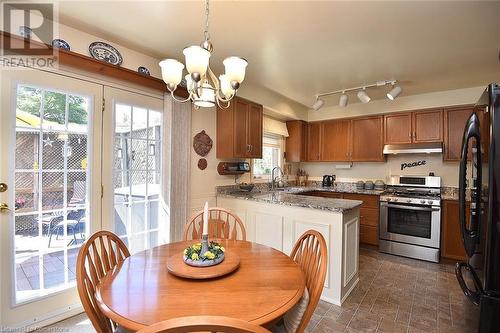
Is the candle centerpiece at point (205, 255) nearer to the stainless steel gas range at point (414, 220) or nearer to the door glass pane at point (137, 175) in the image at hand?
the door glass pane at point (137, 175)

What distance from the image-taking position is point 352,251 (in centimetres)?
249

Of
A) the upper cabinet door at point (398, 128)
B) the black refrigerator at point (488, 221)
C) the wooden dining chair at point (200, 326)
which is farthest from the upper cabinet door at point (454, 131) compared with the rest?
the wooden dining chair at point (200, 326)

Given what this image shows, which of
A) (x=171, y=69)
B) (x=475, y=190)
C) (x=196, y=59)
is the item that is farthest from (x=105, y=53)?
(x=475, y=190)

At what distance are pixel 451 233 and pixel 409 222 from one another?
1.59ft

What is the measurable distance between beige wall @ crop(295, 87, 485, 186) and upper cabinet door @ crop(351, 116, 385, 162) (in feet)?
0.53

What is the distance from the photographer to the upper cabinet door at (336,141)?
4.49 meters

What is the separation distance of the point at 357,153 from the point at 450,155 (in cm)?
130

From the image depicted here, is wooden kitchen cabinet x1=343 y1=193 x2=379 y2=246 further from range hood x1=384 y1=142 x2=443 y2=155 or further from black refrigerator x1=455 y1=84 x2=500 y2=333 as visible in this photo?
black refrigerator x1=455 y1=84 x2=500 y2=333

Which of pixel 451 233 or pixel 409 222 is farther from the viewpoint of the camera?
pixel 409 222

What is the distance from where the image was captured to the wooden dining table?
933 mm

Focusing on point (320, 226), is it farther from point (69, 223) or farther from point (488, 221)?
point (69, 223)

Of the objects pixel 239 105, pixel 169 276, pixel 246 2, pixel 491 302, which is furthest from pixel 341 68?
pixel 169 276

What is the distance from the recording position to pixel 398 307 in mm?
2248

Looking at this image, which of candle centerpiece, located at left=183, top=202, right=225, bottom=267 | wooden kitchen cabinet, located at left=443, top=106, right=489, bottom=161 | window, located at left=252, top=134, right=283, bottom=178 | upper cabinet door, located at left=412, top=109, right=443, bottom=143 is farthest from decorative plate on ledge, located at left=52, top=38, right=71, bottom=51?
wooden kitchen cabinet, located at left=443, top=106, right=489, bottom=161
